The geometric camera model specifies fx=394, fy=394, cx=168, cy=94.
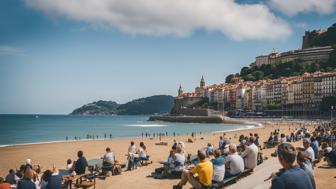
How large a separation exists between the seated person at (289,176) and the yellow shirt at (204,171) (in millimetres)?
4773

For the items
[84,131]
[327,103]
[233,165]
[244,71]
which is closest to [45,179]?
[233,165]

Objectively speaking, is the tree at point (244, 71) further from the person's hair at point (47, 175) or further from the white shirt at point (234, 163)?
the person's hair at point (47, 175)

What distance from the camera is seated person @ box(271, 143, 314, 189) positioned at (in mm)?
3752

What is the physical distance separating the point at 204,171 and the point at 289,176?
4938 mm

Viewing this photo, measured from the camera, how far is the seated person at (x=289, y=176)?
375cm

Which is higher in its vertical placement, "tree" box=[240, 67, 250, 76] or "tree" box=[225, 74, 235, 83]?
"tree" box=[240, 67, 250, 76]

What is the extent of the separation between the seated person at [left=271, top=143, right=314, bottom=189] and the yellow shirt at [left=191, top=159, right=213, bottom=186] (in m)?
4.77

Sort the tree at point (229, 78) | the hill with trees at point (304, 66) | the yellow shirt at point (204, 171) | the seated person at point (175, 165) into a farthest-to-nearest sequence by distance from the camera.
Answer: the tree at point (229, 78) → the hill with trees at point (304, 66) → the seated person at point (175, 165) → the yellow shirt at point (204, 171)

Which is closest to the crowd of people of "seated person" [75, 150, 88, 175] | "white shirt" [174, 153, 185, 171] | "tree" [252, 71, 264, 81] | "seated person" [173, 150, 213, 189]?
"seated person" [75, 150, 88, 175]

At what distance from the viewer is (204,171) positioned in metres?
8.60

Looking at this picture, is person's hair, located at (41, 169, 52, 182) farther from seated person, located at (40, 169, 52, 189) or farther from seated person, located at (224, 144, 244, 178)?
seated person, located at (224, 144, 244, 178)

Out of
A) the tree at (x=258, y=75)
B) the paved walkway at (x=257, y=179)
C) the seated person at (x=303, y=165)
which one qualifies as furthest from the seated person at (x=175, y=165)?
the tree at (x=258, y=75)

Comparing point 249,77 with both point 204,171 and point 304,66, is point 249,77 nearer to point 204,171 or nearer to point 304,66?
point 304,66

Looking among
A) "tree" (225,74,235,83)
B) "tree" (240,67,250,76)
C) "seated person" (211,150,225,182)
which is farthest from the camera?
"tree" (225,74,235,83)
